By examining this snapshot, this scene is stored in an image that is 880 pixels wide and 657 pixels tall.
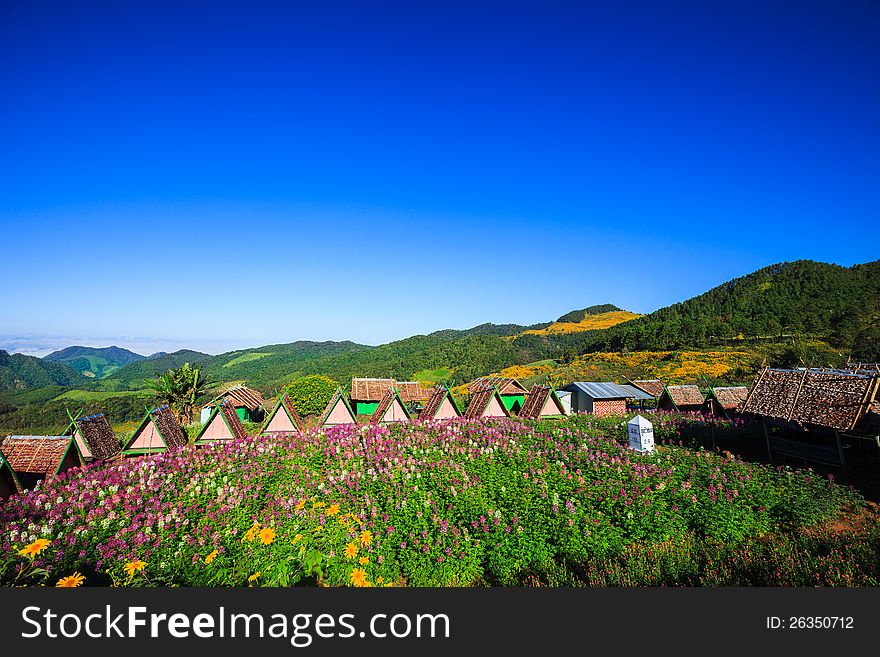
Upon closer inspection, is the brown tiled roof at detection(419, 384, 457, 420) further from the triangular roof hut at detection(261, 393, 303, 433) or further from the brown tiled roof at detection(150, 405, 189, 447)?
the brown tiled roof at detection(150, 405, 189, 447)

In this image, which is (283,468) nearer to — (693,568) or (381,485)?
(381,485)

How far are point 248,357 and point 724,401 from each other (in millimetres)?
173579

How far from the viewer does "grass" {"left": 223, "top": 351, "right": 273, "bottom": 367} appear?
162875 mm

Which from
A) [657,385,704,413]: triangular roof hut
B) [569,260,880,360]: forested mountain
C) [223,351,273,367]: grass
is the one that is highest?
[569,260,880,360]: forested mountain

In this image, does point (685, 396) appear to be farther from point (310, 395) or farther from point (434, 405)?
point (310, 395)

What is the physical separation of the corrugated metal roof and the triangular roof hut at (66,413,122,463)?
1113 inches

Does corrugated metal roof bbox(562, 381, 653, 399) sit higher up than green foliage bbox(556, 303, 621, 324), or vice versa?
green foliage bbox(556, 303, 621, 324)

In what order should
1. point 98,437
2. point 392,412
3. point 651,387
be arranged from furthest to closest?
point 651,387, point 392,412, point 98,437

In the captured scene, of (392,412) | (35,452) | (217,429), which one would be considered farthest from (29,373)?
(392,412)

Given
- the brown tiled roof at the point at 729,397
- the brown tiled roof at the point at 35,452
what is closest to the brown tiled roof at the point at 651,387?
the brown tiled roof at the point at 729,397

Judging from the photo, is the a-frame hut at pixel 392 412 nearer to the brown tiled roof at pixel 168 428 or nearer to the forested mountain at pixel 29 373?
the brown tiled roof at pixel 168 428

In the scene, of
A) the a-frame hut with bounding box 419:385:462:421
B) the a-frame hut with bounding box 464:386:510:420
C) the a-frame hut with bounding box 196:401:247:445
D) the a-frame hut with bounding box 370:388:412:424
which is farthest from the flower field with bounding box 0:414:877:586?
the a-frame hut with bounding box 464:386:510:420

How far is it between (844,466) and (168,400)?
107 ft

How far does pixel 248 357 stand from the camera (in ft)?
555
